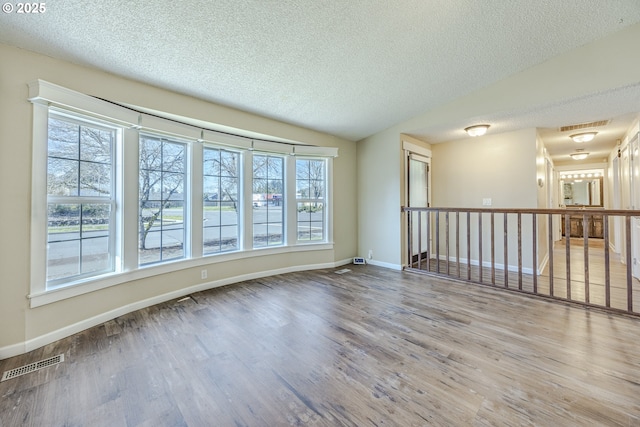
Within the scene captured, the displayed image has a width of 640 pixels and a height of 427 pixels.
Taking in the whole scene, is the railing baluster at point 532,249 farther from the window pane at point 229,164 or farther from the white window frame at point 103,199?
the white window frame at point 103,199

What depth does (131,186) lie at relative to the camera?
288 cm

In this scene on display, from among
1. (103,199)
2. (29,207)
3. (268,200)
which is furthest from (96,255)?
(268,200)

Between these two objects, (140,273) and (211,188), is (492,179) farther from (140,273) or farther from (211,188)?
(140,273)

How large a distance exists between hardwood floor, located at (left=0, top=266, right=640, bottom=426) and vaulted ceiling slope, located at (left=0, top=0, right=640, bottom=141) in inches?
98.7

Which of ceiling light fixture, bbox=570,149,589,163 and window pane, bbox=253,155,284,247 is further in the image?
ceiling light fixture, bbox=570,149,589,163

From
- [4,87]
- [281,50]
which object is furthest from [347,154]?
[4,87]

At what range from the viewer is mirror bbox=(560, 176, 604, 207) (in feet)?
26.4

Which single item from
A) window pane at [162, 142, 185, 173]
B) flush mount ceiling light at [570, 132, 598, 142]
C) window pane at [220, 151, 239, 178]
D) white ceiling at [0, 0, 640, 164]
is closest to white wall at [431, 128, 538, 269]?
white ceiling at [0, 0, 640, 164]

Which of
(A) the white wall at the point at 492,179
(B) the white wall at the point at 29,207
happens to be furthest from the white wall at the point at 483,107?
(B) the white wall at the point at 29,207

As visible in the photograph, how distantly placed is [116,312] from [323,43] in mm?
3432

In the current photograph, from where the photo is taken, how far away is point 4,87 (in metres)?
2.07

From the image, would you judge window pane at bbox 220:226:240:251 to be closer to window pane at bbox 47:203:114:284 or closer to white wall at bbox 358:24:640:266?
window pane at bbox 47:203:114:284

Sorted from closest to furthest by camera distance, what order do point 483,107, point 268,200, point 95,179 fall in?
point 95,179
point 483,107
point 268,200

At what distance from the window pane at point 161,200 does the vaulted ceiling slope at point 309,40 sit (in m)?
0.79
